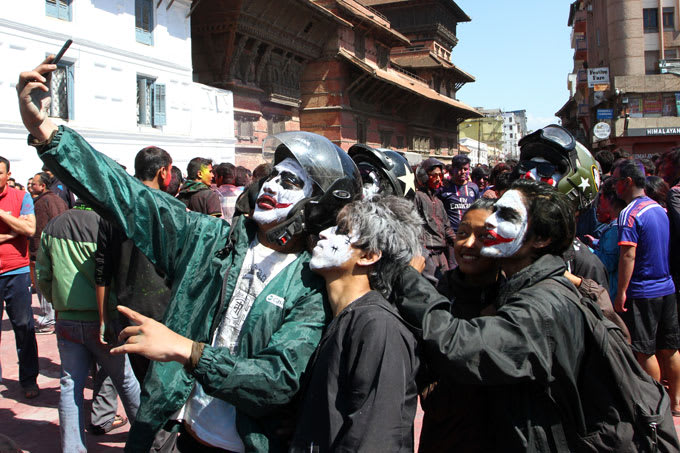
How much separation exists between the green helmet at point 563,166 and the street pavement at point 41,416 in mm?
2662

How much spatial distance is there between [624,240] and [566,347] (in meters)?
2.99

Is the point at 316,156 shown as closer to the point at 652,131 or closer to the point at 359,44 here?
the point at 359,44

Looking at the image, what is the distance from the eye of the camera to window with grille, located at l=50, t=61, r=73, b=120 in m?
13.1

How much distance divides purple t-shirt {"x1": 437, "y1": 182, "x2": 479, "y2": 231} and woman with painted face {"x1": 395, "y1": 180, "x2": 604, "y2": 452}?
5879 mm

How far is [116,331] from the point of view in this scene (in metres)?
3.95

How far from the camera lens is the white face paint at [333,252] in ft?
6.39

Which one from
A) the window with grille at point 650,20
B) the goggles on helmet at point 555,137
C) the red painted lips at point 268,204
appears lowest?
the red painted lips at point 268,204

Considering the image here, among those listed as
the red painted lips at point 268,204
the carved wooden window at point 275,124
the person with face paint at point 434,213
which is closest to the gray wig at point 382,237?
the red painted lips at point 268,204

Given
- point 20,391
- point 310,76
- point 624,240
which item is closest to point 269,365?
point 624,240

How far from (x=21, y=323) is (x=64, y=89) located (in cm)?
960

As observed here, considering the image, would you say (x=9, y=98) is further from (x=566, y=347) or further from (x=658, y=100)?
(x=658, y=100)

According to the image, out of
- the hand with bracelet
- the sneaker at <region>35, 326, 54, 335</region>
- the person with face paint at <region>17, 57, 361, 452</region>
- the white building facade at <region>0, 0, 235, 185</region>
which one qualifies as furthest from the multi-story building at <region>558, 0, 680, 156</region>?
the hand with bracelet

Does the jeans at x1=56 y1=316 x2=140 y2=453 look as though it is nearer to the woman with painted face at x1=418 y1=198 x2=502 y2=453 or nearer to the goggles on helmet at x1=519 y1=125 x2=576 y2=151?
the woman with painted face at x1=418 y1=198 x2=502 y2=453

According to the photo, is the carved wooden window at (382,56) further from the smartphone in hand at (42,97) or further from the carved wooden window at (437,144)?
the smartphone in hand at (42,97)
